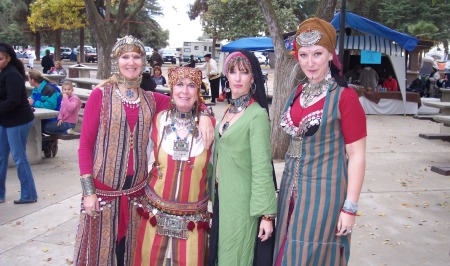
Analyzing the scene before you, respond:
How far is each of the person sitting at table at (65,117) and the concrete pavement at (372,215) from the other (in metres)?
0.52

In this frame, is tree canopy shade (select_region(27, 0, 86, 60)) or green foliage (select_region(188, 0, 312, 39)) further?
green foliage (select_region(188, 0, 312, 39))

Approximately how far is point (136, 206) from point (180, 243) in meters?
0.41

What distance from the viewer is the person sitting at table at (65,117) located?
8023 millimetres

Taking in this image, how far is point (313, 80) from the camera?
2711 millimetres

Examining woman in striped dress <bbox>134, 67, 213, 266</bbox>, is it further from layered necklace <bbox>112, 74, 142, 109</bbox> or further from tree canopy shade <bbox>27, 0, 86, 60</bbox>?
tree canopy shade <bbox>27, 0, 86, 60</bbox>

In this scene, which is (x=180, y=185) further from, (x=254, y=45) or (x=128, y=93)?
(x=254, y=45)

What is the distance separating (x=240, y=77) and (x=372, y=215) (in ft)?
11.2

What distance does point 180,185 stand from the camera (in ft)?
9.96

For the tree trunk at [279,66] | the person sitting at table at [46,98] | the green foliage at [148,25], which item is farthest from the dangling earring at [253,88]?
the green foliage at [148,25]

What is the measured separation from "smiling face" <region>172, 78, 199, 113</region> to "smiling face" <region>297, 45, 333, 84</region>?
0.70 m

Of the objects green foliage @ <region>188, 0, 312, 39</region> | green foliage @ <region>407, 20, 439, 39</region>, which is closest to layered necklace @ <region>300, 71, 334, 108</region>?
green foliage @ <region>407, 20, 439, 39</region>

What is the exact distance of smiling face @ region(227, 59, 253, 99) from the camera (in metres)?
2.87

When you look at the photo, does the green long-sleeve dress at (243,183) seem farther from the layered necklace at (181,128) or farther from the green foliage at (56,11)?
the green foliage at (56,11)

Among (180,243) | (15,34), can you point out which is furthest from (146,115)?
(15,34)
